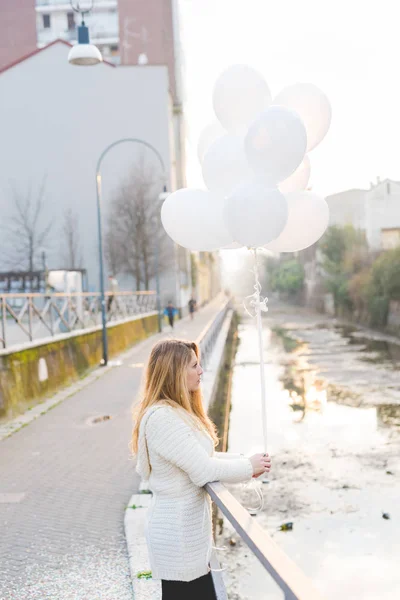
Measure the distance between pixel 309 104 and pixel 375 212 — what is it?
51.7m

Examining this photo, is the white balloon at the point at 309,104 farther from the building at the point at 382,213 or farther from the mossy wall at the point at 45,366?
the building at the point at 382,213

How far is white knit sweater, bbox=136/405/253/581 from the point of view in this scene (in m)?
2.88

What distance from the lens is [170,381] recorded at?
3008mm

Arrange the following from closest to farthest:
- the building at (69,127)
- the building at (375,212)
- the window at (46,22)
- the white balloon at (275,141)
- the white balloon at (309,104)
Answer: the white balloon at (275,141), the white balloon at (309,104), the building at (69,127), the building at (375,212), the window at (46,22)

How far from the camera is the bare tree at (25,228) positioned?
3869 cm

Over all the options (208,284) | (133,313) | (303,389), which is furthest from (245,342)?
(208,284)

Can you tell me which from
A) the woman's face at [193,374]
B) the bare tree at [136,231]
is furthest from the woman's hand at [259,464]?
the bare tree at [136,231]

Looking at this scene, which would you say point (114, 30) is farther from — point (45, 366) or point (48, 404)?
point (48, 404)

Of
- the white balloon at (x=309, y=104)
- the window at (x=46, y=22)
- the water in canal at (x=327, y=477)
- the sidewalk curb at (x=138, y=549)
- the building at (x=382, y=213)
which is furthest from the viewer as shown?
the window at (x=46, y=22)

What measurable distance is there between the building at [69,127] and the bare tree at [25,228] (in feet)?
0.67

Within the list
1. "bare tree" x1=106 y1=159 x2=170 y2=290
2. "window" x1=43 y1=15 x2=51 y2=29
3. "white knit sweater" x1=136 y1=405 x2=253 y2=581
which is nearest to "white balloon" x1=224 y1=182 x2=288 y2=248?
"white knit sweater" x1=136 y1=405 x2=253 y2=581

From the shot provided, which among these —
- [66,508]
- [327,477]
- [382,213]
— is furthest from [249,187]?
[382,213]

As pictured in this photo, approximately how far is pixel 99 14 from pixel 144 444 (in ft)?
182

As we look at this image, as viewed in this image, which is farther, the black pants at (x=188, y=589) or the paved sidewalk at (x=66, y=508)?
the paved sidewalk at (x=66, y=508)
